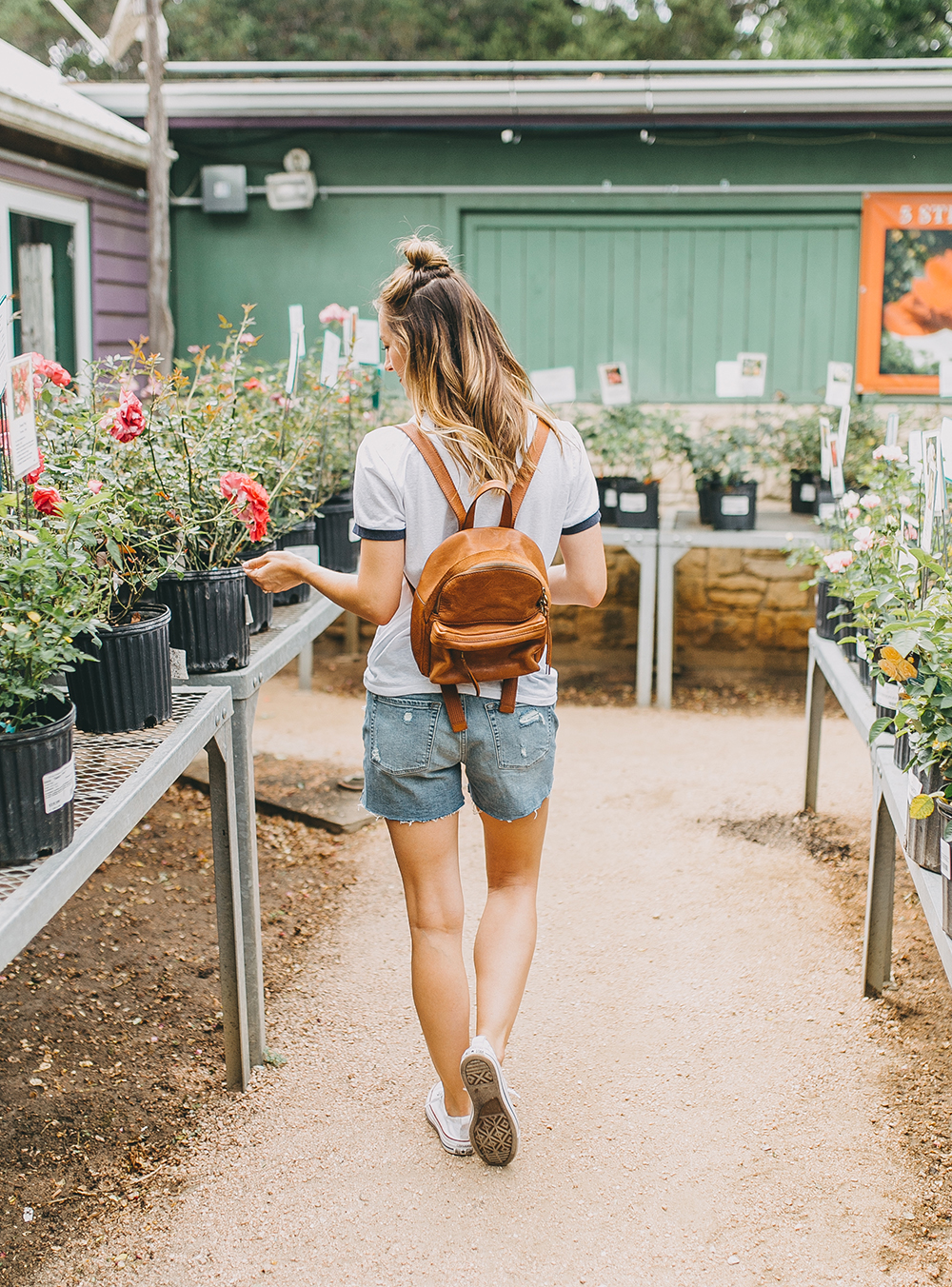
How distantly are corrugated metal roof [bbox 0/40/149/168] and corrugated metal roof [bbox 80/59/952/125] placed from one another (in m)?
0.39

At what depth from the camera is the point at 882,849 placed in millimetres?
2828

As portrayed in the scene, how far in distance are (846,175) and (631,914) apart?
176 inches

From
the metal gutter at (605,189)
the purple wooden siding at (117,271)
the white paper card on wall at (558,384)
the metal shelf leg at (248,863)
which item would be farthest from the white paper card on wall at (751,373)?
the metal shelf leg at (248,863)

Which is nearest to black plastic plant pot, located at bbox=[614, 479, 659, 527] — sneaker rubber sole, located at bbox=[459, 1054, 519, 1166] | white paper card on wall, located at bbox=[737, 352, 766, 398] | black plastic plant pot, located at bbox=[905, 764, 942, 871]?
white paper card on wall, located at bbox=[737, 352, 766, 398]

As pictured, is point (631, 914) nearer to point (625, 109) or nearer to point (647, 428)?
point (647, 428)

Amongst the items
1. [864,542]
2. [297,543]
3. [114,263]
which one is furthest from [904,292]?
[114,263]

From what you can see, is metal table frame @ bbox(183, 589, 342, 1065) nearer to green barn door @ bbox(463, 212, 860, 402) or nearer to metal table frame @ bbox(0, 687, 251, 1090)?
metal table frame @ bbox(0, 687, 251, 1090)

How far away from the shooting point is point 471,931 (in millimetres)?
3441

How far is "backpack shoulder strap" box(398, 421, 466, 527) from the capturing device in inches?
80.0

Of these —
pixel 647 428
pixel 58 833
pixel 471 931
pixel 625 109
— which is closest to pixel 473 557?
pixel 58 833

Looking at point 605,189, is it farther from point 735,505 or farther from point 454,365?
point 454,365

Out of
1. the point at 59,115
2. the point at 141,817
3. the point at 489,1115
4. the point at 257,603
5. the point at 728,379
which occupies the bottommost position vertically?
the point at 489,1115

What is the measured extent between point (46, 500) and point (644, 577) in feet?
13.7

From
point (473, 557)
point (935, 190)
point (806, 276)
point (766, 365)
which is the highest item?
point (935, 190)
